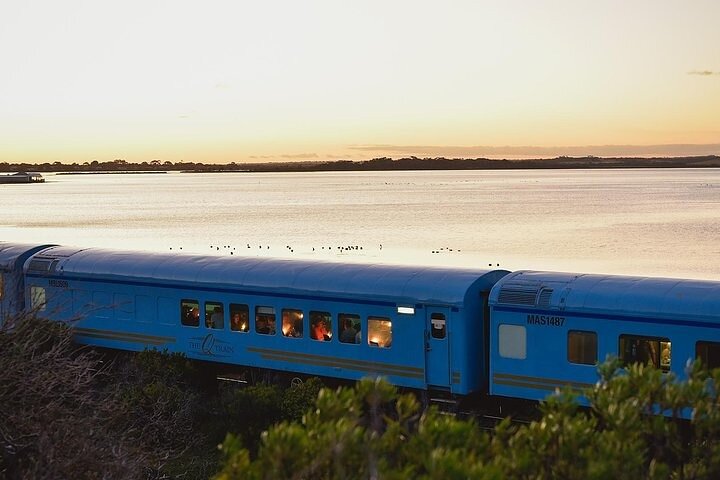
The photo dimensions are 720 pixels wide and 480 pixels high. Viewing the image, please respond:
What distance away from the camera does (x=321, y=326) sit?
19.0 meters

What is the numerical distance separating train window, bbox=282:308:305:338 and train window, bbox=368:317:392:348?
171cm

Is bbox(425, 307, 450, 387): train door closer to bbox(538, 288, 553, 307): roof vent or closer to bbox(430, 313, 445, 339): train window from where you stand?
bbox(430, 313, 445, 339): train window

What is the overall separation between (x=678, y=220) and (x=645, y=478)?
107m

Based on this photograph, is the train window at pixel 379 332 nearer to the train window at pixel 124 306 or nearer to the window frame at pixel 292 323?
the window frame at pixel 292 323

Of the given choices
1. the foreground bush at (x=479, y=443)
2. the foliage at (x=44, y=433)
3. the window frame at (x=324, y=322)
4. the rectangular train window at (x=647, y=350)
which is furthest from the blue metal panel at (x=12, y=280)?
the foreground bush at (x=479, y=443)

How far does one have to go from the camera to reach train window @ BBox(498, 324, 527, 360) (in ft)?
54.4

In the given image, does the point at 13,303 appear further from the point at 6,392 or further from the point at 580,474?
the point at 580,474

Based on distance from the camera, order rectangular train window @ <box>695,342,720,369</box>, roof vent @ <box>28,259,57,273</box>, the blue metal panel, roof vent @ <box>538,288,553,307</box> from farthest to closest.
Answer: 1. the blue metal panel
2. roof vent @ <box>28,259,57,273</box>
3. roof vent @ <box>538,288,553,307</box>
4. rectangular train window @ <box>695,342,720,369</box>

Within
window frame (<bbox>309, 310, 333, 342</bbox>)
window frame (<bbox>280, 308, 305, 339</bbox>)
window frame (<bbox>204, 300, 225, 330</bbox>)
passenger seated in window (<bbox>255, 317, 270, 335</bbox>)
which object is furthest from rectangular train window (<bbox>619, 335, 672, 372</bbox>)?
window frame (<bbox>204, 300, 225, 330</bbox>)

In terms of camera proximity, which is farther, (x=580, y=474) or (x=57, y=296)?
(x=57, y=296)

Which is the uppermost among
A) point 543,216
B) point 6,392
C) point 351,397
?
point 351,397

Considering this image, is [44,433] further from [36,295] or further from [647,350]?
[36,295]

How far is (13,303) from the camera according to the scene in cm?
2481

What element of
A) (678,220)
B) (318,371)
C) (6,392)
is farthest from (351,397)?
(678,220)
